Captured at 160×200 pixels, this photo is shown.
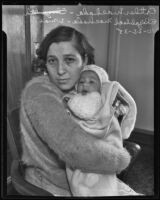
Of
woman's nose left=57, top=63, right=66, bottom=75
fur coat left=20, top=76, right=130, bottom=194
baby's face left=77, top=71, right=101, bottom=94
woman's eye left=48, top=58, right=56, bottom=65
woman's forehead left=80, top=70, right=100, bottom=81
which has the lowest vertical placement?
fur coat left=20, top=76, right=130, bottom=194

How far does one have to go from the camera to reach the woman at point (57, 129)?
0.80m

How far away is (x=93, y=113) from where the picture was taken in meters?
0.81

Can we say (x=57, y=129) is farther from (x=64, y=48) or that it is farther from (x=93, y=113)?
(x=64, y=48)

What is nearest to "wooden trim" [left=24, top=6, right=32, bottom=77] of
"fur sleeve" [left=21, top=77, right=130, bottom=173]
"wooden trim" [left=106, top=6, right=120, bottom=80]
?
"fur sleeve" [left=21, top=77, right=130, bottom=173]

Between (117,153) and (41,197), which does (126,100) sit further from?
(41,197)

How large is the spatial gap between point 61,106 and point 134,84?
0.88 feet

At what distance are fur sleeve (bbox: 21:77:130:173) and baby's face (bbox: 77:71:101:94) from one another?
9 cm

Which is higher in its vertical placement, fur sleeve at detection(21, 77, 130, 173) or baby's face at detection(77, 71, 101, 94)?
baby's face at detection(77, 71, 101, 94)

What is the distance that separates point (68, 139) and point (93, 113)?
0.36 ft

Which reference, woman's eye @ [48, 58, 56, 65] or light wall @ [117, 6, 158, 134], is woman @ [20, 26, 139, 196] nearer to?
woman's eye @ [48, 58, 56, 65]

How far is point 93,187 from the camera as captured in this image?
2.67 ft

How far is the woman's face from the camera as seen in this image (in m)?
0.84

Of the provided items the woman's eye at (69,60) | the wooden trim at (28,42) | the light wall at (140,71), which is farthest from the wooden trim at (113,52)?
the wooden trim at (28,42)

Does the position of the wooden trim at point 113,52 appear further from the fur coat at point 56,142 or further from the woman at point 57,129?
the fur coat at point 56,142
